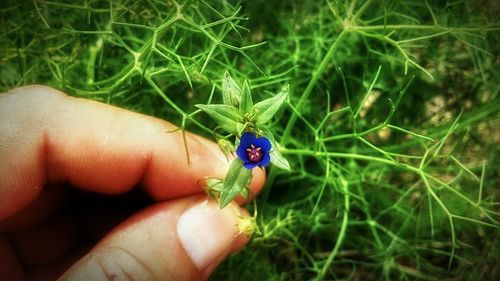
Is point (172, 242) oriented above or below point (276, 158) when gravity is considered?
below

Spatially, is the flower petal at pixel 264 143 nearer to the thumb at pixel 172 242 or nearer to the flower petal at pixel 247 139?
the flower petal at pixel 247 139

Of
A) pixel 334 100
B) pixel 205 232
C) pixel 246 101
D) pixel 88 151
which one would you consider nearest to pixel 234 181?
pixel 246 101

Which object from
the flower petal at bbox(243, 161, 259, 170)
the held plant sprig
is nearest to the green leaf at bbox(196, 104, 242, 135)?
the held plant sprig

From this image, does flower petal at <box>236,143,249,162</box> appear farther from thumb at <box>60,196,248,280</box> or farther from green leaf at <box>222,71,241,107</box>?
thumb at <box>60,196,248,280</box>

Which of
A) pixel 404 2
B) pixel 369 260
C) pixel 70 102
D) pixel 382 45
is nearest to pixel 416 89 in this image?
pixel 382 45

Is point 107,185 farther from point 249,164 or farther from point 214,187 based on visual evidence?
point 249,164

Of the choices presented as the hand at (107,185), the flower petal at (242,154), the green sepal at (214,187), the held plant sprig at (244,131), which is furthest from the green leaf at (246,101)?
the hand at (107,185)
